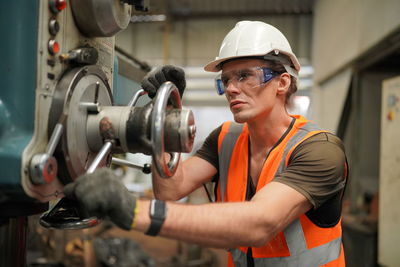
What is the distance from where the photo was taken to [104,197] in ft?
1.90

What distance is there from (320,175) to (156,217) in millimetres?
478

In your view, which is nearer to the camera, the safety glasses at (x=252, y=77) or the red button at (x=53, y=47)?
the red button at (x=53, y=47)

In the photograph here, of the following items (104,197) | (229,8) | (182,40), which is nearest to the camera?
(104,197)

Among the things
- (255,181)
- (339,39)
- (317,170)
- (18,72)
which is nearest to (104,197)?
(18,72)

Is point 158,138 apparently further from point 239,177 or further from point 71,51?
point 239,177

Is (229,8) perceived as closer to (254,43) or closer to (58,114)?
(254,43)

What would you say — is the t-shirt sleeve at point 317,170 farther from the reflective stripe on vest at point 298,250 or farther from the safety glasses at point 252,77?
the safety glasses at point 252,77

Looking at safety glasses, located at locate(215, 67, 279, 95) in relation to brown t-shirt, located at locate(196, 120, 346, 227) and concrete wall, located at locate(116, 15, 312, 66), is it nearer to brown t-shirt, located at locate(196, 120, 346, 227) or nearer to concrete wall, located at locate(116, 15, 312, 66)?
brown t-shirt, located at locate(196, 120, 346, 227)

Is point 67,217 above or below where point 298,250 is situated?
above

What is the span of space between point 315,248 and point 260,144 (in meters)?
0.38

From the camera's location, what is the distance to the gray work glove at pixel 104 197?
22.7 inches

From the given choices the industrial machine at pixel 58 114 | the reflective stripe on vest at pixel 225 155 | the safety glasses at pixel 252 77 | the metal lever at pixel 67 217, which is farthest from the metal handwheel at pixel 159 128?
the reflective stripe on vest at pixel 225 155

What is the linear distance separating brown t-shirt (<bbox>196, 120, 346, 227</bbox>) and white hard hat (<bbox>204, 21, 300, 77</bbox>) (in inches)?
11.8

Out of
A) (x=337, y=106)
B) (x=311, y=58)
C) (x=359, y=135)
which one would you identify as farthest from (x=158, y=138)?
(x=311, y=58)
